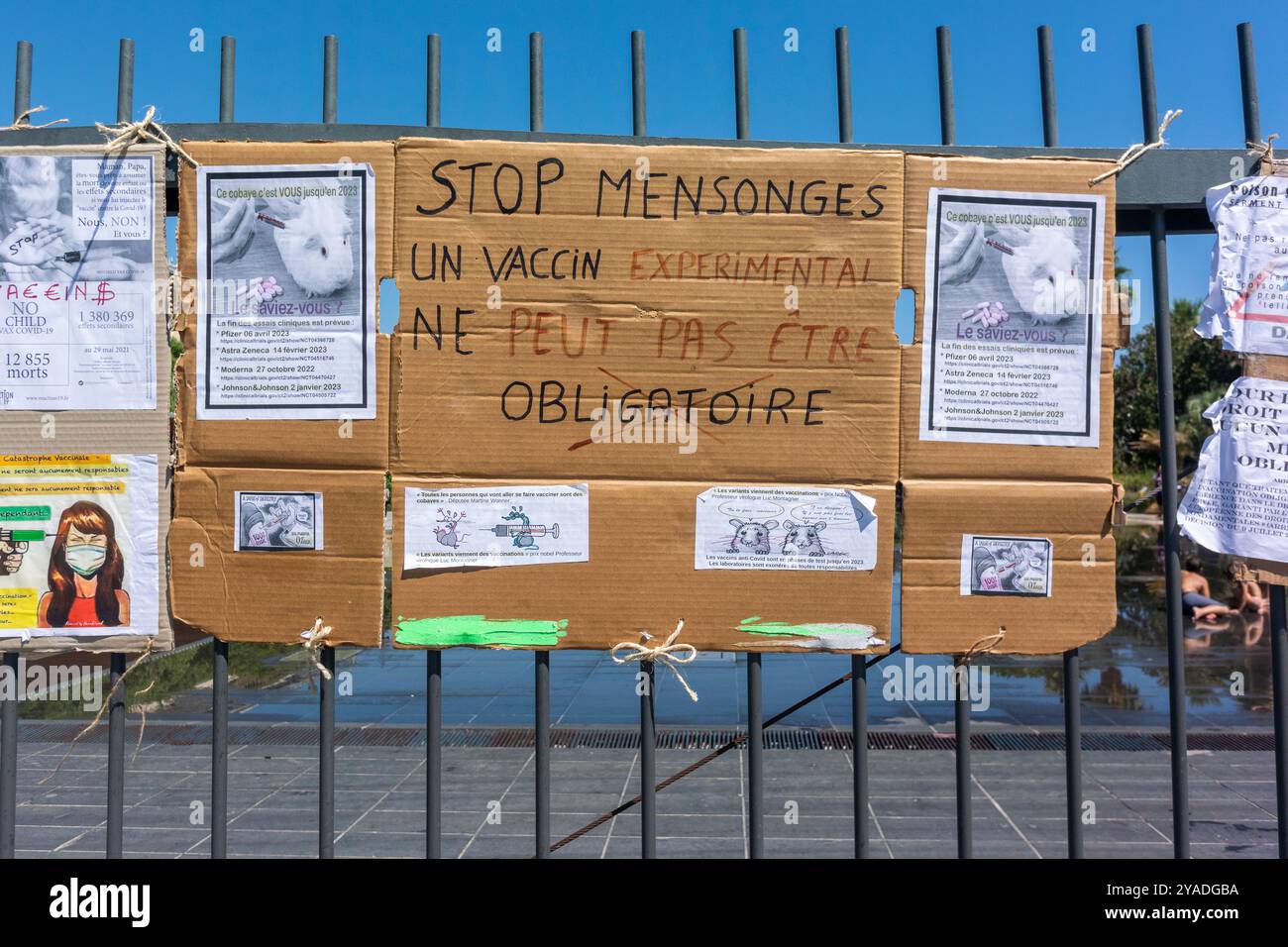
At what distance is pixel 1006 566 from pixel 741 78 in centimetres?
160

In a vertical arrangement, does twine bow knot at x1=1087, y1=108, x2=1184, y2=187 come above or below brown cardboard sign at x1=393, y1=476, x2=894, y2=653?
above

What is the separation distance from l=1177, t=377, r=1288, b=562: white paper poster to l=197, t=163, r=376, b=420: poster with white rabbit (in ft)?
8.11

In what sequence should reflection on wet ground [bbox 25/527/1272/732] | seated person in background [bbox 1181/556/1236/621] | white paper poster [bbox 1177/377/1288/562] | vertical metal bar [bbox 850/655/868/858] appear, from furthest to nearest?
seated person in background [bbox 1181/556/1236/621] → reflection on wet ground [bbox 25/527/1272/732] → white paper poster [bbox 1177/377/1288/562] → vertical metal bar [bbox 850/655/868/858]

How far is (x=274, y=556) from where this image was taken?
2900 mm

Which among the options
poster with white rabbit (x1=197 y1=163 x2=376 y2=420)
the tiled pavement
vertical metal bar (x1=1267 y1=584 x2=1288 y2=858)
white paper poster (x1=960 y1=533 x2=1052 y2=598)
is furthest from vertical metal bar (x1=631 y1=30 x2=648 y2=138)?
the tiled pavement

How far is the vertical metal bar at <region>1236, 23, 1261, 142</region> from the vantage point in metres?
2.87

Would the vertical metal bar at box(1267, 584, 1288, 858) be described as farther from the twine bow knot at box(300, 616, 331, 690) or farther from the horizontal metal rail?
the twine bow knot at box(300, 616, 331, 690)

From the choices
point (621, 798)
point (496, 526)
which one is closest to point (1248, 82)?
point (496, 526)

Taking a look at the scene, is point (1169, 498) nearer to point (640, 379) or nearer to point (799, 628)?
point (799, 628)

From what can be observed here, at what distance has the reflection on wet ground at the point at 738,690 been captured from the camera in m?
8.32

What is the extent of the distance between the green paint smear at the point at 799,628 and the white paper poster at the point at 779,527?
0.16 metres

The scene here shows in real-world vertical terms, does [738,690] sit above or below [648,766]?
below

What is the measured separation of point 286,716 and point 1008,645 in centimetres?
724

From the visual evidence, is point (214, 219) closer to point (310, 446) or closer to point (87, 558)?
point (310, 446)
